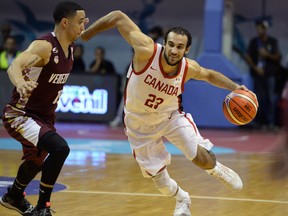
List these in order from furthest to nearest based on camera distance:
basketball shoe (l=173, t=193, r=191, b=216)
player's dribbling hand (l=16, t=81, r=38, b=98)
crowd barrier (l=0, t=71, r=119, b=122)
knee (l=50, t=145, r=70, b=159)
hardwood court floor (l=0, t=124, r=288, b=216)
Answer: crowd barrier (l=0, t=71, r=119, b=122) < hardwood court floor (l=0, t=124, r=288, b=216) < basketball shoe (l=173, t=193, r=191, b=216) < knee (l=50, t=145, r=70, b=159) < player's dribbling hand (l=16, t=81, r=38, b=98)

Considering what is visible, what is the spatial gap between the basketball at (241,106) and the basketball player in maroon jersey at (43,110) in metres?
1.54

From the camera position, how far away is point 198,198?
8.06 metres

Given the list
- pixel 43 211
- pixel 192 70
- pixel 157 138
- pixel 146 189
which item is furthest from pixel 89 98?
pixel 43 211

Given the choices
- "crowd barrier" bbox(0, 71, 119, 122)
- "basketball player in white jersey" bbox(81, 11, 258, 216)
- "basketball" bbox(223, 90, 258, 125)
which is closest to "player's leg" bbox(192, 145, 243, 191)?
"basketball player in white jersey" bbox(81, 11, 258, 216)

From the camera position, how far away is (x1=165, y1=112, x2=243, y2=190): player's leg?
6.77m

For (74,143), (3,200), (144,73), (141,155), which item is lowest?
(74,143)

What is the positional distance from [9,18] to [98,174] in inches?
430

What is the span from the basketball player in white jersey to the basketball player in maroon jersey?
0.78 feet

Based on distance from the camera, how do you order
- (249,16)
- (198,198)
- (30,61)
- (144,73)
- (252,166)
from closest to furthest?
(30,61), (144,73), (198,198), (252,166), (249,16)

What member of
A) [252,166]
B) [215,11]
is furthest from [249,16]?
[252,166]

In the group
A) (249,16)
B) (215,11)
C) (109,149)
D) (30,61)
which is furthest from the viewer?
(249,16)

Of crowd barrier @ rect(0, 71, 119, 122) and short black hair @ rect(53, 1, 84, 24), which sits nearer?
short black hair @ rect(53, 1, 84, 24)

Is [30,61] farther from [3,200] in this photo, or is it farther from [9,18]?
[9,18]

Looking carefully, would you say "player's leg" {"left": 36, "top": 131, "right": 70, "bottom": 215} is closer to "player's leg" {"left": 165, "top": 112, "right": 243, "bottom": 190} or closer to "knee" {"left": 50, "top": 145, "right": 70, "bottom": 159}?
"knee" {"left": 50, "top": 145, "right": 70, "bottom": 159}
